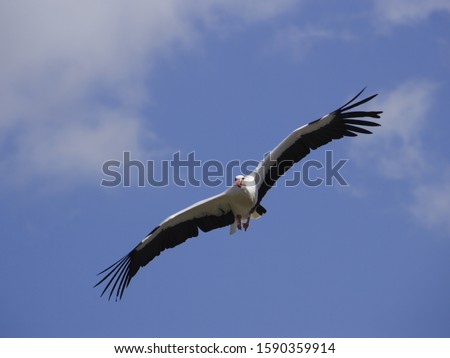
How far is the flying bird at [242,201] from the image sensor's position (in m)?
26.5

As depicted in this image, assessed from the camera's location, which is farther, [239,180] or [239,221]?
[239,221]

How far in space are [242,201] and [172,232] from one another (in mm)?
1898

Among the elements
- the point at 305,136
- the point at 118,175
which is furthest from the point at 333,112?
the point at 118,175

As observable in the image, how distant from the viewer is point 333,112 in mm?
26469

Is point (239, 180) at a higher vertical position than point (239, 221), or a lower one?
higher

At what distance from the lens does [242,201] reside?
26.8m

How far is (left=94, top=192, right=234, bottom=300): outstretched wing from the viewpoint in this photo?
89.6 feet

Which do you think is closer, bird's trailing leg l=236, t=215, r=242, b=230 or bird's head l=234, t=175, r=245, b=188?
bird's head l=234, t=175, r=245, b=188

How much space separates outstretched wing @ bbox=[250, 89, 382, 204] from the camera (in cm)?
2641

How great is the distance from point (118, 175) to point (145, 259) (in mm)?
2007

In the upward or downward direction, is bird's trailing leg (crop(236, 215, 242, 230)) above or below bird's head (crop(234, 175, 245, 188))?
below
